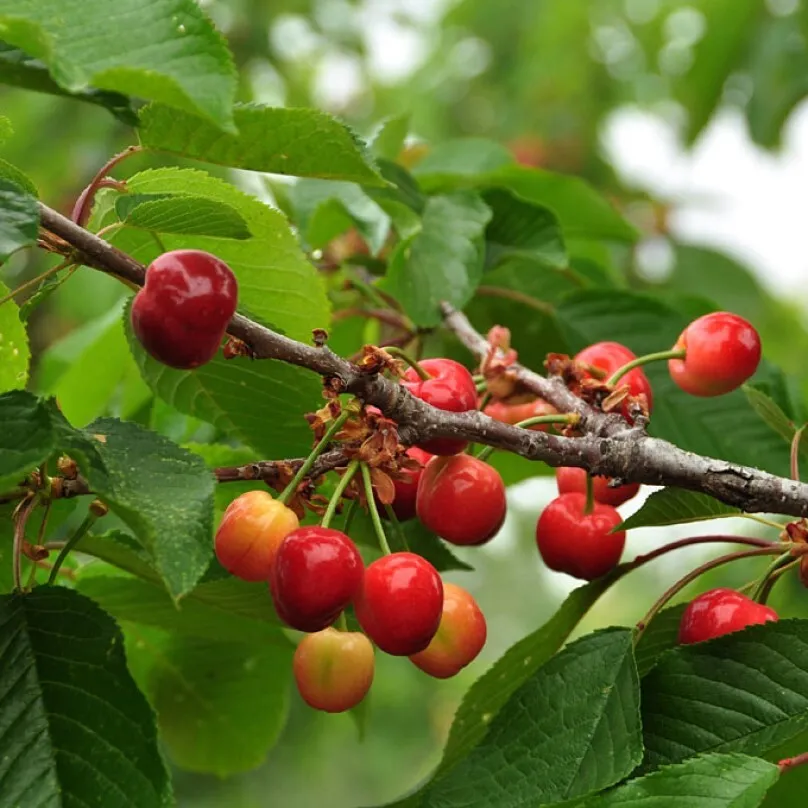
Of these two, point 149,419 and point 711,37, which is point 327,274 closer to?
point 149,419

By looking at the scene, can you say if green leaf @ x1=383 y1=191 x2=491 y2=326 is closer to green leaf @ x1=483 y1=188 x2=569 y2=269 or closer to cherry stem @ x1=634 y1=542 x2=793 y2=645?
green leaf @ x1=483 y1=188 x2=569 y2=269

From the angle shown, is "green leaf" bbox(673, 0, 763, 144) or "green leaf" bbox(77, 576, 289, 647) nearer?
"green leaf" bbox(77, 576, 289, 647)

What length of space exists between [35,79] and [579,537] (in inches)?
28.1

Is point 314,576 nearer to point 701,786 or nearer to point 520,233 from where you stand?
point 701,786

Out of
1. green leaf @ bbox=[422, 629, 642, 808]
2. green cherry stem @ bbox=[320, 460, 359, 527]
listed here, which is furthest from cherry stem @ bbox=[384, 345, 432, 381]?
green leaf @ bbox=[422, 629, 642, 808]

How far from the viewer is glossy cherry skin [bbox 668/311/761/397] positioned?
3.98 feet

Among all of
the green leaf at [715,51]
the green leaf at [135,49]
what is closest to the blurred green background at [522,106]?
the green leaf at [715,51]

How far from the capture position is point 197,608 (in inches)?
51.4

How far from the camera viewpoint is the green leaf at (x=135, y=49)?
29.5 inches

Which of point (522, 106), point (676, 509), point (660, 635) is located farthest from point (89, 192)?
point (522, 106)

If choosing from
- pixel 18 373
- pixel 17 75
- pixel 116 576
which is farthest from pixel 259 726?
pixel 17 75

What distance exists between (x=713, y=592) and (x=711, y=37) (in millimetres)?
2170

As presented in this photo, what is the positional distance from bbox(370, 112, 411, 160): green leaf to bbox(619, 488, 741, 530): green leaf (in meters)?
0.94

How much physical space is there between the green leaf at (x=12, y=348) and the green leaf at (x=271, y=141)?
0.78 ft
